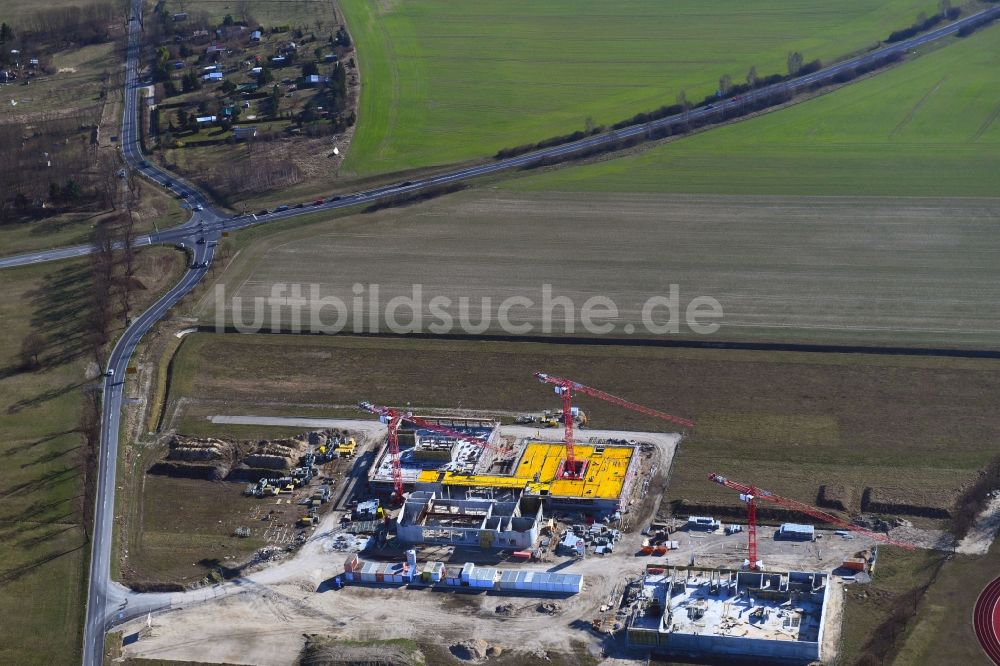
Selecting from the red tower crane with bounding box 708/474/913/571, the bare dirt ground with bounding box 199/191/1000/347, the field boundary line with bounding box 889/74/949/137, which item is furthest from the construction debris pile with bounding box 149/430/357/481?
the field boundary line with bounding box 889/74/949/137

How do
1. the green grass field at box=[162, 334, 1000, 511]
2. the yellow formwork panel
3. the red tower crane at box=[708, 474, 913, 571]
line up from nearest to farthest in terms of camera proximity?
the red tower crane at box=[708, 474, 913, 571] → the yellow formwork panel → the green grass field at box=[162, 334, 1000, 511]

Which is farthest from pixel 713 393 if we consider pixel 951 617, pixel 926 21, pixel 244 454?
pixel 926 21

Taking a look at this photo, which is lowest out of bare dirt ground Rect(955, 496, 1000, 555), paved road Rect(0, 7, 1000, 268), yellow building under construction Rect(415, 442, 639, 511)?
bare dirt ground Rect(955, 496, 1000, 555)

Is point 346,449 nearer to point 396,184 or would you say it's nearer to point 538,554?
point 538,554

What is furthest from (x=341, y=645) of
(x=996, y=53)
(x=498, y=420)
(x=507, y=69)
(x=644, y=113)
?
(x=996, y=53)

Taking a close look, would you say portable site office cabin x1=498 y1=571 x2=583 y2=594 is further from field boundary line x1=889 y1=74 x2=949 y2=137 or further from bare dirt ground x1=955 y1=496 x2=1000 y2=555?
field boundary line x1=889 y1=74 x2=949 y2=137

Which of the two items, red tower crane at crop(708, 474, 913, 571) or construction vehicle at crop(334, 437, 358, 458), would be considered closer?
red tower crane at crop(708, 474, 913, 571)
